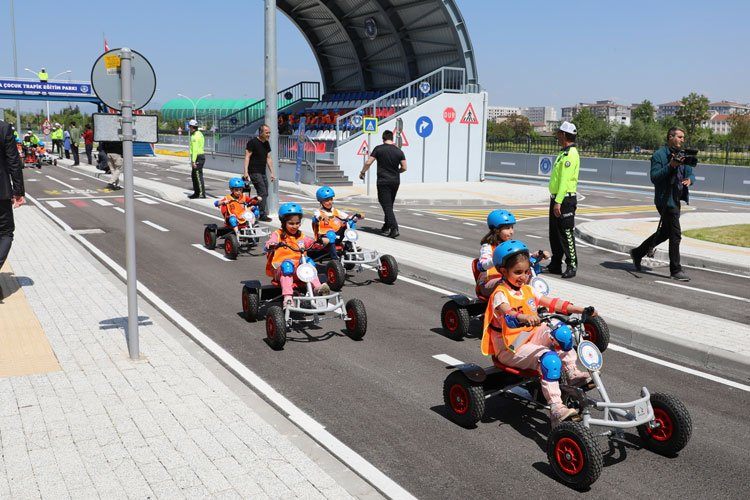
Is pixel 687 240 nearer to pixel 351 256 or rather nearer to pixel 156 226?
pixel 351 256


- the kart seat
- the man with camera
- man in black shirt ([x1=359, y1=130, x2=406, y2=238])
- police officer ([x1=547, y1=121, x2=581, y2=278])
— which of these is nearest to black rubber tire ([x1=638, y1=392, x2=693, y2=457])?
the kart seat

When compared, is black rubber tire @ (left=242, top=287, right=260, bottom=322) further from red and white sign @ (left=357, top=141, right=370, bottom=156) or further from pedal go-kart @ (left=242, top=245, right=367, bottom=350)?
red and white sign @ (left=357, top=141, right=370, bottom=156)

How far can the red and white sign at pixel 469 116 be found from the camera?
29.5 m

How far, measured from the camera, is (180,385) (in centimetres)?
552

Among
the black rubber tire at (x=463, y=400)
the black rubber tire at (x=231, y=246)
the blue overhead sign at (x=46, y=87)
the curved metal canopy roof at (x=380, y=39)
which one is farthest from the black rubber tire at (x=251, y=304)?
the blue overhead sign at (x=46, y=87)

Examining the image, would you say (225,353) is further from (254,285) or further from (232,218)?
(232,218)

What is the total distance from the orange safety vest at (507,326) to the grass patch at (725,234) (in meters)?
10.3

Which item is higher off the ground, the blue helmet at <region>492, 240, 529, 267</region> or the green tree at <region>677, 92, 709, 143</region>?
the green tree at <region>677, 92, 709, 143</region>

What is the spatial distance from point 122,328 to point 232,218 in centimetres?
515

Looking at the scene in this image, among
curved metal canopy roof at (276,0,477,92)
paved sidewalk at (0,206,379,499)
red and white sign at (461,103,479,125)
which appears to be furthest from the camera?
curved metal canopy roof at (276,0,477,92)

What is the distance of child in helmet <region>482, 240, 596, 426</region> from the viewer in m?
4.53

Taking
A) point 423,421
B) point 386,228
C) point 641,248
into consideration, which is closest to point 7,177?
point 423,421

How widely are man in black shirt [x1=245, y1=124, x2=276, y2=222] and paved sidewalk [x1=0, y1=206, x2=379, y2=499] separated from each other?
9063 mm

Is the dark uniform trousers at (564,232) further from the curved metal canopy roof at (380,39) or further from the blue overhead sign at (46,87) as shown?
the blue overhead sign at (46,87)
